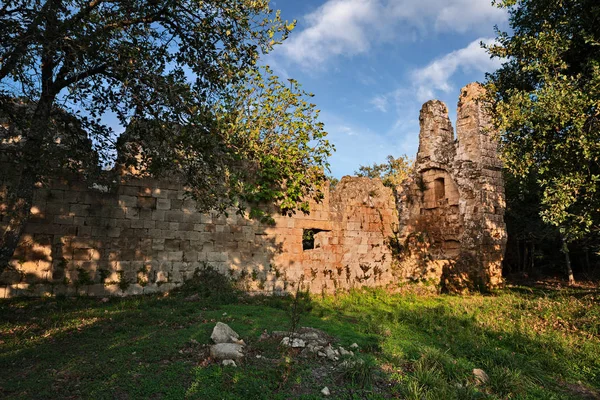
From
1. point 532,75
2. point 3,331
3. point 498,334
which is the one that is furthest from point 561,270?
point 3,331

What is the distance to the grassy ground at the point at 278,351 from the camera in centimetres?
486

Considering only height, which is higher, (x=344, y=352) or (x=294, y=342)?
(x=294, y=342)

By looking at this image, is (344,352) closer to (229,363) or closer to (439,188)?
(229,363)

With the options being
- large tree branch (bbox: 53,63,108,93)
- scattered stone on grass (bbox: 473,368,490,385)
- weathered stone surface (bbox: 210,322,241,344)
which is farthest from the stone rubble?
large tree branch (bbox: 53,63,108,93)

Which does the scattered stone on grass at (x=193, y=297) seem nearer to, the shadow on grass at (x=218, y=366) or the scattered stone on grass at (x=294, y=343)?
the shadow on grass at (x=218, y=366)

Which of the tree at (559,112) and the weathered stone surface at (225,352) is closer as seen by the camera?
the weathered stone surface at (225,352)

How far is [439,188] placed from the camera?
17.3m

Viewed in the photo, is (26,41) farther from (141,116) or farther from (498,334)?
(498,334)

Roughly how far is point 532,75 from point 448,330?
319 inches

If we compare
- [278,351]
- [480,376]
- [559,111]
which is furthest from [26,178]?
[559,111]

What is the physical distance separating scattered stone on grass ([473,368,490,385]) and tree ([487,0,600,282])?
16.3 ft

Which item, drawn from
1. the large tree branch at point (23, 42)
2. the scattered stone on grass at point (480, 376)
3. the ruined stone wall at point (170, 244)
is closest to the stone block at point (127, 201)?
the ruined stone wall at point (170, 244)

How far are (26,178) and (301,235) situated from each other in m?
8.27

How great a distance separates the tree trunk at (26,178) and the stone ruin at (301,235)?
3.21 meters
